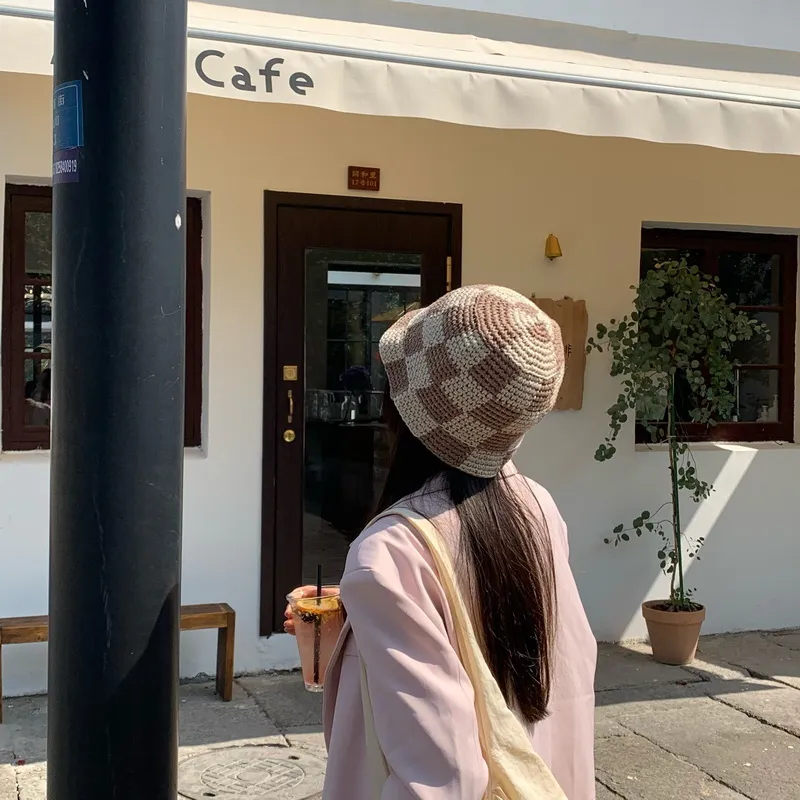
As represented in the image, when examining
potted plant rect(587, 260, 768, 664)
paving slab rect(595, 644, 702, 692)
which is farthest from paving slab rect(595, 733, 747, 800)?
potted plant rect(587, 260, 768, 664)

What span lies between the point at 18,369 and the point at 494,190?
2.58m

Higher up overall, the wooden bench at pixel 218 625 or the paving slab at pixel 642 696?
the wooden bench at pixel 218 625

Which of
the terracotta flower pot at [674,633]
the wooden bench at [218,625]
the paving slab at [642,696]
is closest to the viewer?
the wooden bench at [218,625]

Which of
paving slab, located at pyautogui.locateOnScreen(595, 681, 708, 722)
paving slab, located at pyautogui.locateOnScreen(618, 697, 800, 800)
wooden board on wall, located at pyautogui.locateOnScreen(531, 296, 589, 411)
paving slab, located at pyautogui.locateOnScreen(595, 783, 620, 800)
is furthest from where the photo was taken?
wooden board on wall, located at pyautogui.locateOnScreen(531, 296, 589, 411)

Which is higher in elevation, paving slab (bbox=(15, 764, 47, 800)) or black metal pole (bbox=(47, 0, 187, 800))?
black metal pole (bbox=(47, 0, 187, 800))

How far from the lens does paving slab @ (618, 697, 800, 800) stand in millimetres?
3866

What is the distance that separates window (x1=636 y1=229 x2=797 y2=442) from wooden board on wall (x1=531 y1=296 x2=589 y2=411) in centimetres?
92

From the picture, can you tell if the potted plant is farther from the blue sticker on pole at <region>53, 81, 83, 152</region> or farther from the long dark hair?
the blue sticker on pole at <region>53, 81, 83, 152</region>

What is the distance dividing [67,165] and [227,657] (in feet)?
10.5

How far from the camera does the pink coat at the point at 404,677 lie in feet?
4.54

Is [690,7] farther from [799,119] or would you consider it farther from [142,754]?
[142,754]

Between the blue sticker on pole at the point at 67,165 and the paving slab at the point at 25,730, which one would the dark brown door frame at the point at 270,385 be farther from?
the blue sticker on pole at the point at 67,165

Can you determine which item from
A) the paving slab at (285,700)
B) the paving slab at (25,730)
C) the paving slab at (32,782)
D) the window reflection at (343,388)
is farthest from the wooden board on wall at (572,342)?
the paving slab at (32,782)

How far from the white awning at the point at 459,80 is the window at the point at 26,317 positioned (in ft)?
4.71
